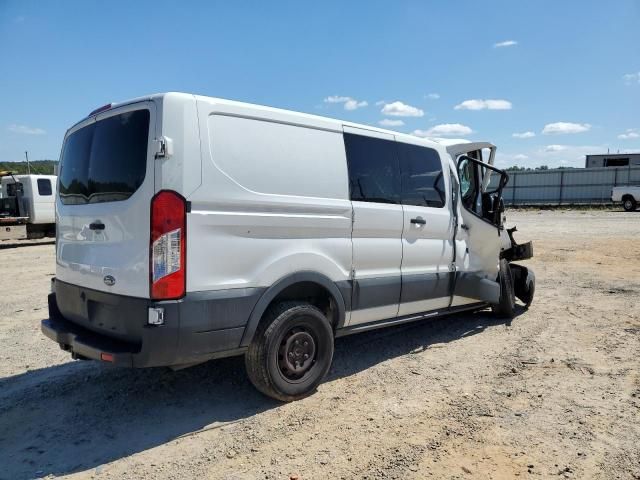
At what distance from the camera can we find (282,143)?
3.83m

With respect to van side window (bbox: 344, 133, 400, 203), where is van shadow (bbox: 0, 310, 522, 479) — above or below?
below

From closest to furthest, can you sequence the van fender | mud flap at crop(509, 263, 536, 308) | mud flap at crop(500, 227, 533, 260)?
the van fender → mud flap at crop(509, 263, 536, 308) → mud flap at crop(500, 227, 533, 260)

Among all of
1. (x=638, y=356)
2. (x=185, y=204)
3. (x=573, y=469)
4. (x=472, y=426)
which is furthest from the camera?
(x=638, y=356)

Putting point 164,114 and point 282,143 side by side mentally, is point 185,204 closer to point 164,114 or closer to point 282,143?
point 164,114

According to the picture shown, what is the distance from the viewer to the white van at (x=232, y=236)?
323 cm

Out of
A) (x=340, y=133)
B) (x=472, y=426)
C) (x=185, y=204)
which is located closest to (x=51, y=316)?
(x=185, y=204)

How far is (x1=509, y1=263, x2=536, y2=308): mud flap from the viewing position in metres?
7.04

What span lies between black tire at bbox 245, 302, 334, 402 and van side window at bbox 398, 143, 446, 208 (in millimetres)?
1605

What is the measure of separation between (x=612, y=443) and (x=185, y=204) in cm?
326

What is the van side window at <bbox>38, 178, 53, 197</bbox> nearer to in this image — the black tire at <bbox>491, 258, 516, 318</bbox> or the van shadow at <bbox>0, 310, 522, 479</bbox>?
the van shadow at <bbox>0, 310, 522, 479</bbox>

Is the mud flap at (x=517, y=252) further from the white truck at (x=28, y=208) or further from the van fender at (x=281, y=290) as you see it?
the white truck at (x=28, y=208)

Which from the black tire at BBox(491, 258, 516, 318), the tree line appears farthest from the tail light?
the tree line

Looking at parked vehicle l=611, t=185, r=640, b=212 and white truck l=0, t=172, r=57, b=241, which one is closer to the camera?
white truck l=0, t=172, r=57, b=241

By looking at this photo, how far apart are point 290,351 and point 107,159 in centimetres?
201
